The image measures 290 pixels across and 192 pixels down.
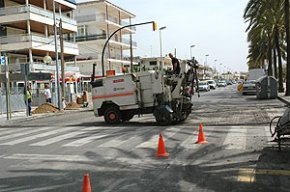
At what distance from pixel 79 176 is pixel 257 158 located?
12.3 feet

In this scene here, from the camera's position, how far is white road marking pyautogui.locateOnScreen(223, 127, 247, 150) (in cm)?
971

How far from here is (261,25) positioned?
42594mm

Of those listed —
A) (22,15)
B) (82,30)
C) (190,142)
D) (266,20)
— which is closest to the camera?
(190,142)

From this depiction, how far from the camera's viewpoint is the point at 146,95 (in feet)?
51.1

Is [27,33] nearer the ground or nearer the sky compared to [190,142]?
nearer the sky

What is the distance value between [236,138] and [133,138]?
3.08 metres

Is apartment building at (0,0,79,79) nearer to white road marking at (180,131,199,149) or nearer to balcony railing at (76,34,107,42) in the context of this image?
balcony railing at (76,34,107,42)

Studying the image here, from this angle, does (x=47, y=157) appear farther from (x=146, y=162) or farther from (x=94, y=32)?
(x=94, y=32)

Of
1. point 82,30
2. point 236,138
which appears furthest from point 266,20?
point 82,30

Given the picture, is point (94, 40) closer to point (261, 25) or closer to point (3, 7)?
point (3, 7)

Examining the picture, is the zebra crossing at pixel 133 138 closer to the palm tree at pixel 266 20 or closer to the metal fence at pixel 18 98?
the metal fence at pixel 18 98

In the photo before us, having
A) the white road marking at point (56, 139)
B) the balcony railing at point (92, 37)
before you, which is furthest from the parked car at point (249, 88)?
the balcony railing at point (92, 37)

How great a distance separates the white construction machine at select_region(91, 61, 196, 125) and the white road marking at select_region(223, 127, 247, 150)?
9.52 ft

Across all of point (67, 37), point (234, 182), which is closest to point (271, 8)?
point (234, 182)
